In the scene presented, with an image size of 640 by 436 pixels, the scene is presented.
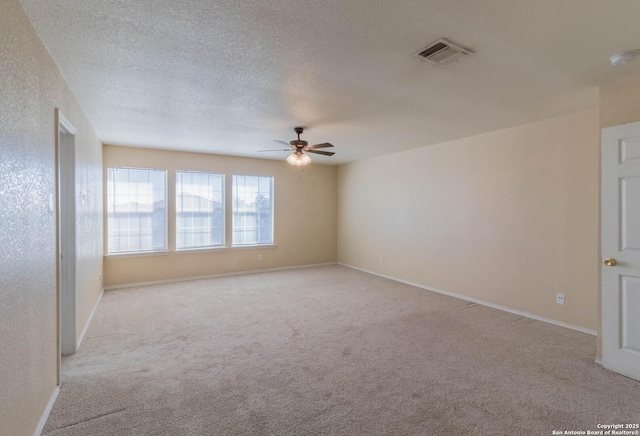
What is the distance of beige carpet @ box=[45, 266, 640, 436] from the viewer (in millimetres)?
2098

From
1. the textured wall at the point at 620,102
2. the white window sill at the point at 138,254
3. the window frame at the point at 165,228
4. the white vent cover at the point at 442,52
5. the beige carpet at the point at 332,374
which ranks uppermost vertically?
the white vent cover at the point at 442,52

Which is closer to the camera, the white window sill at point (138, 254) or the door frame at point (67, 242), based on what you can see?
the door frame at point (67, 242)

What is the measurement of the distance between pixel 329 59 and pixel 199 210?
486 centimetres

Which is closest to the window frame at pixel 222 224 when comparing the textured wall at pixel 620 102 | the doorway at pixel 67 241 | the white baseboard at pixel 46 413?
the doorway at pixel 67 241

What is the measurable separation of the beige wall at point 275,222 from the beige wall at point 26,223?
339 centimetres

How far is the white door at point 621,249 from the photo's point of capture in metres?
2.64

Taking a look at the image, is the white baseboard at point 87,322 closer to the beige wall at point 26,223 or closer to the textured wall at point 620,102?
the beige wall at point 26,223

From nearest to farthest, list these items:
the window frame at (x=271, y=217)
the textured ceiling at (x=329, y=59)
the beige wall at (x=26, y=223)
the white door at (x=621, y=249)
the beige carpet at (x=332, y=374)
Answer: the beige wall at (x=26, y=223), the textured ceiling at (x=329, y=59), the beige carpet at (x=332, y=374), the white door at (x=621, y=249), the window frame at (x=271, y=217)

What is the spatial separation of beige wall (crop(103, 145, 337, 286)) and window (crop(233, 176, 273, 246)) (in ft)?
0.48

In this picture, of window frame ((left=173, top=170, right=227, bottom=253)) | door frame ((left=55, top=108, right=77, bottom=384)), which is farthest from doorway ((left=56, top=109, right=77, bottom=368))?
Answer: window frame ((left=173, top=170, right=227, bottom=253))

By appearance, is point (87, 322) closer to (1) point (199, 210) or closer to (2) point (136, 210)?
(2) point (136, 210)

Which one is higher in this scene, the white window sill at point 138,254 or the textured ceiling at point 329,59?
the textured ceiling at point 329,59

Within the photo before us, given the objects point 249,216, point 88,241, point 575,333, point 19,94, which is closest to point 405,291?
point 575,333

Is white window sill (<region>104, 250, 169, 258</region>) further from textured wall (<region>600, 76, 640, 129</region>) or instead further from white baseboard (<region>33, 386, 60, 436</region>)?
textured wall (<region>600, 76, 640, 129</region>)
